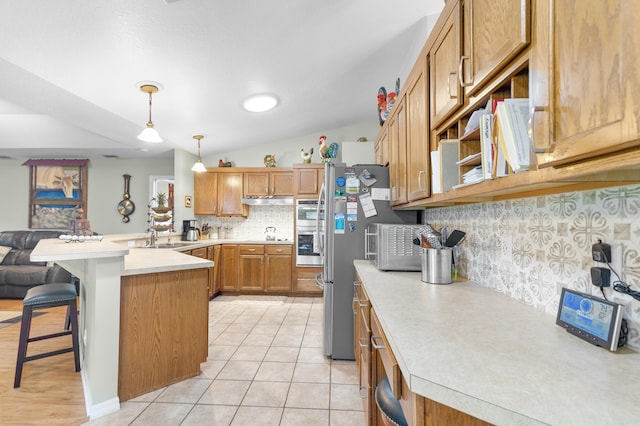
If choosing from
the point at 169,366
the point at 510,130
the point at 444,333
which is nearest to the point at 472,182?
the point at 510,130

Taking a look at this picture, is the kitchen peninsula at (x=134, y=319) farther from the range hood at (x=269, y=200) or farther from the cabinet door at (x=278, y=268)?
the range hood at (x=269, y=200)

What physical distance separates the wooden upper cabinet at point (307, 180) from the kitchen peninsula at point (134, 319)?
2570 mm

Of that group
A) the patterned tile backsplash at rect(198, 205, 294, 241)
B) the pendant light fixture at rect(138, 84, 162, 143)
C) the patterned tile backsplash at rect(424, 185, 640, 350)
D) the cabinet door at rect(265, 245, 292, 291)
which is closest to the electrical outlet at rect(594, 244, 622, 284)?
the patterned tile backsplash at rect(424, 185, 640, 350)

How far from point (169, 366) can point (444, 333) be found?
2027 mm

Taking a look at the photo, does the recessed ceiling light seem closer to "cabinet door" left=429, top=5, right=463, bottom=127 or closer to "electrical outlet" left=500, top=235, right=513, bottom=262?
"cabinet door" left=429, top=5, right=463, bottom=127

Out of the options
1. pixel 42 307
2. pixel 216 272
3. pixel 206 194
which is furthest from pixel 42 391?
pixel 206 194

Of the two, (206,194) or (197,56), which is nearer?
(197,56)

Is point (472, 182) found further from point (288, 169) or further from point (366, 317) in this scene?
point (288, 169)

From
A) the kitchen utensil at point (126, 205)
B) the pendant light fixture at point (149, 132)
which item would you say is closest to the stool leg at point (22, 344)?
the pendant light fixture at point (149, 132)

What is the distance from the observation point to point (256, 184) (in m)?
4.96

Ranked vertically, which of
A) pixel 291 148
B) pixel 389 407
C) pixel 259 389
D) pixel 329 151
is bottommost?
→ pixel 259 389

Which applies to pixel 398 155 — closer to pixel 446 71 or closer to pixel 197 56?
pixel 446 71

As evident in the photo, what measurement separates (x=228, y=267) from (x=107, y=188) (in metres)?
3.07

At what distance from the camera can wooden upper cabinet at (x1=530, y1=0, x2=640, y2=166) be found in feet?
1.67
